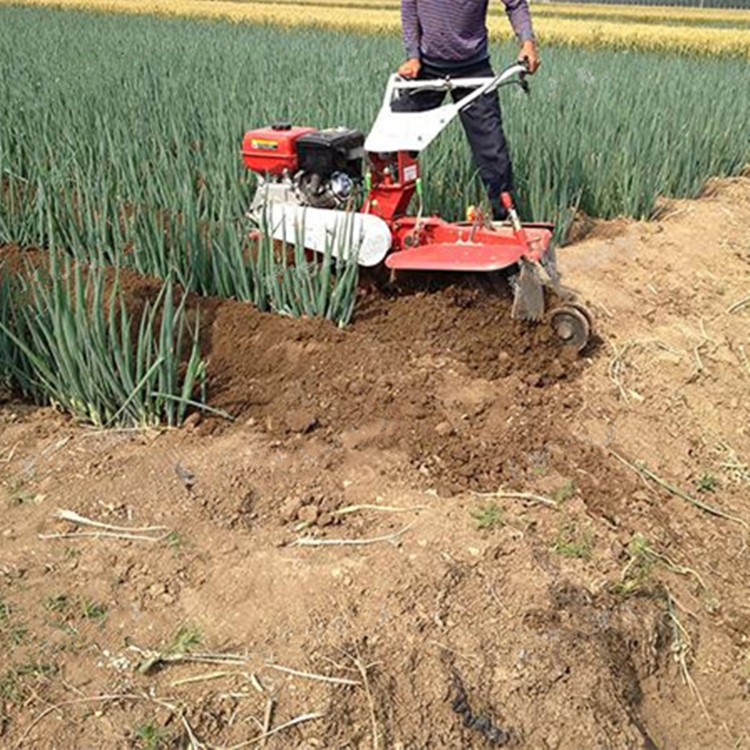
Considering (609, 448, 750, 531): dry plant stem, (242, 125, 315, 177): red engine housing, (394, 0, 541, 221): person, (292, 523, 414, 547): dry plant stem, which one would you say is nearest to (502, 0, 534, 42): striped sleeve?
(394, 0, 541, 221): person

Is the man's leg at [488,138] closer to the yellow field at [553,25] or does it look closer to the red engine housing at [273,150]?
the red engine housing at [273,150]

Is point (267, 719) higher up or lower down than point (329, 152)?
lower down

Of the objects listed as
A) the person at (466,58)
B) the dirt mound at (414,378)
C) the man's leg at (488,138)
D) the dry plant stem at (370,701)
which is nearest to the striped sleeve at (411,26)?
the person at (466,58)

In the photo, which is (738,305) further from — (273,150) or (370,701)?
(370,701)

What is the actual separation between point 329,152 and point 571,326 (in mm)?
1107

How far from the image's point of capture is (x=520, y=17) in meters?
3.81

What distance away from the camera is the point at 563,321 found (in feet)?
9.80

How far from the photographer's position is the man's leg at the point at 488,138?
12.3 ft

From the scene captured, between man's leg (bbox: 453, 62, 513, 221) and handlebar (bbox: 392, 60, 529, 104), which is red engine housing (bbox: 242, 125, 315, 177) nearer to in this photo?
handlebar (bbox: 392, 60, 529, 104)

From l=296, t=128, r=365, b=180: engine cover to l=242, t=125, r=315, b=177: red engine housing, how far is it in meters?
0.03

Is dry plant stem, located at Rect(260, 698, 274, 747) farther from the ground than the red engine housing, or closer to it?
closer to it

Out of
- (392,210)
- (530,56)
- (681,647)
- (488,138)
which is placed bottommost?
(681,647)

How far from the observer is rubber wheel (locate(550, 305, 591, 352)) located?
2943 millimetres

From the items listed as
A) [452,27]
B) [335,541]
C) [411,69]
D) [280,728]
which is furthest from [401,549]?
[452,27]
